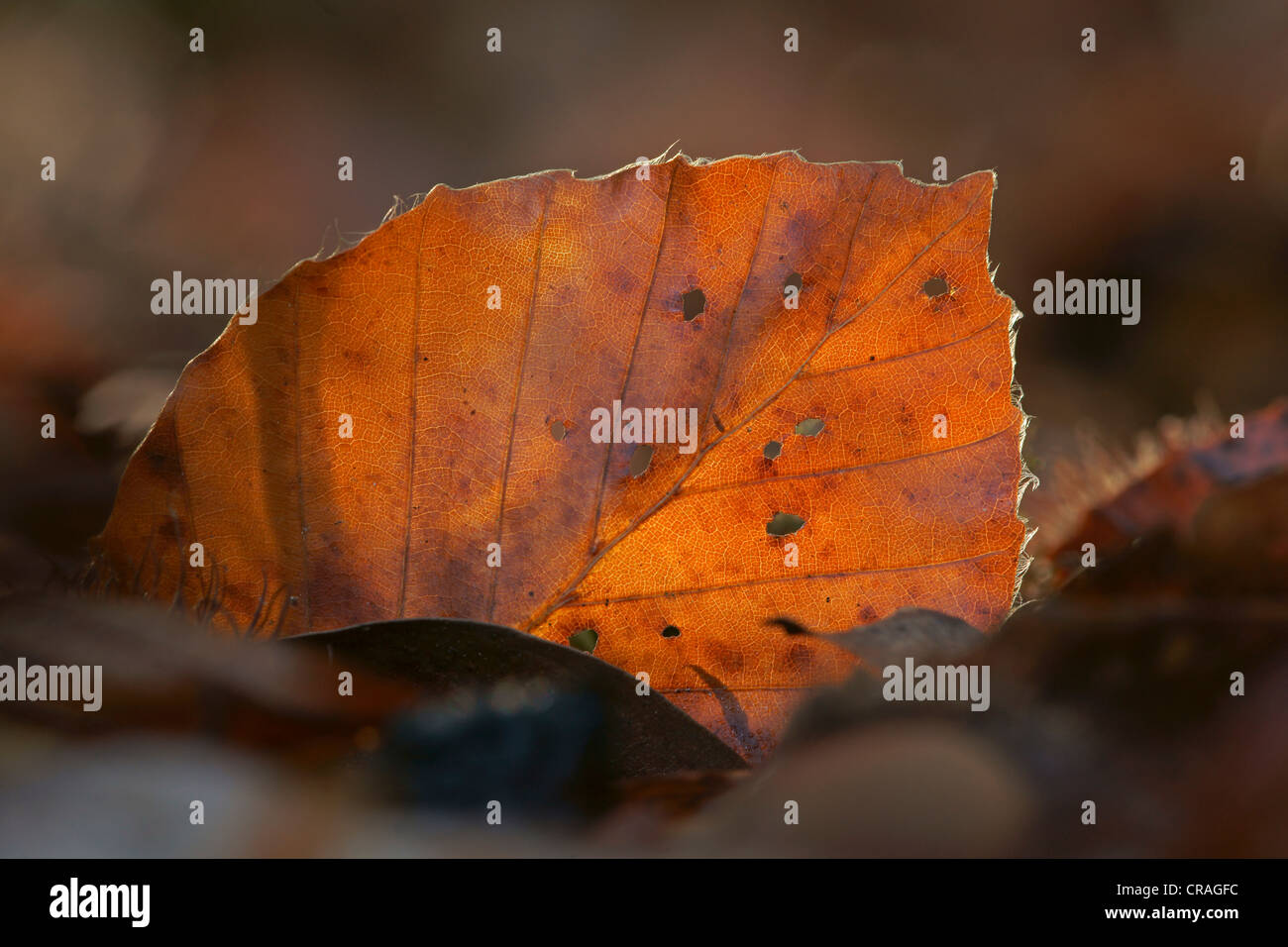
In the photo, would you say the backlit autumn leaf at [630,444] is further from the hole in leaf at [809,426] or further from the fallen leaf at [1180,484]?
the fallen leaf at [1180,484]

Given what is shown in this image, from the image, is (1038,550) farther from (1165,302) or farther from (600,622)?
(1165,302)

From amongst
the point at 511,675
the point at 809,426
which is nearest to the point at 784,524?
the point at 809,426

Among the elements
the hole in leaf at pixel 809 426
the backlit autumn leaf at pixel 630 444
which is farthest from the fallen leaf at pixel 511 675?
the hole in leaf at pixel 809 426

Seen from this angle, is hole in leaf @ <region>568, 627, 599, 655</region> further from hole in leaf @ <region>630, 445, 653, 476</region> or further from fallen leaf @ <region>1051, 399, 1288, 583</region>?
fallen leaf @ <region>1051, 399, 1288, 583</region>

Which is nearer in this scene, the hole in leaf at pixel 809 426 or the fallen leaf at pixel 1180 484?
the fallen leaf at pixel 1180 484

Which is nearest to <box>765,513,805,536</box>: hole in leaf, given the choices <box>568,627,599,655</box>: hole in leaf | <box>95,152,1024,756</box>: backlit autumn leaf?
<box>95,152,1024,756</box>: backlit autumn leaf

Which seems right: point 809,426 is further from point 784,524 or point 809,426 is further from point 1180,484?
point 1180,484
